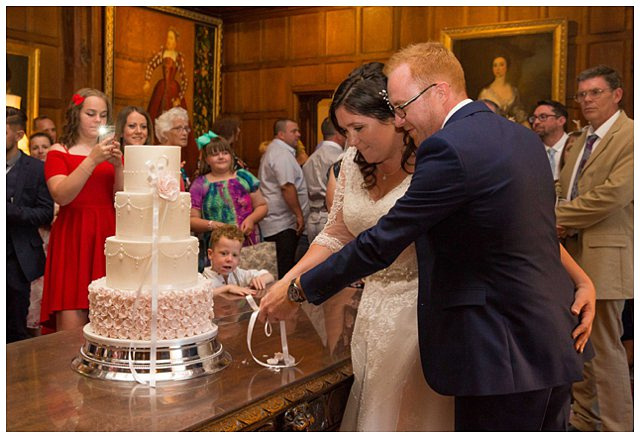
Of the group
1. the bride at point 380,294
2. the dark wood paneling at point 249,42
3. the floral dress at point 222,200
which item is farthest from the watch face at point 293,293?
the dark wood paneling at point 249,42

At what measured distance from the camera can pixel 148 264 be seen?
2.27 metres

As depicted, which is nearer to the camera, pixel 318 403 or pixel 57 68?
pixel 318 403

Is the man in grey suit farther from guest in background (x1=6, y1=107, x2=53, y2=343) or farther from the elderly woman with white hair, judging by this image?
guest in background (x1=6, y1=107, x2=53, y2=343)

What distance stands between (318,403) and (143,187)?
917 millimetres

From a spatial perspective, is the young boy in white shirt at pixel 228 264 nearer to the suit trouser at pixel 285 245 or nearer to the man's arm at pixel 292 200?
the suit trouser at pixel 285 245

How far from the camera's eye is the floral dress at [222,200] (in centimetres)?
504

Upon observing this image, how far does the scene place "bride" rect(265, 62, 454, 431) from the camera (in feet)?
7.54

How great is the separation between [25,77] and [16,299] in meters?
4.91

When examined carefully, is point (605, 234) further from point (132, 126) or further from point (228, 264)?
point (132, 126)

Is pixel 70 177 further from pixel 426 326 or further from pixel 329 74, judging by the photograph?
pixel 329 74

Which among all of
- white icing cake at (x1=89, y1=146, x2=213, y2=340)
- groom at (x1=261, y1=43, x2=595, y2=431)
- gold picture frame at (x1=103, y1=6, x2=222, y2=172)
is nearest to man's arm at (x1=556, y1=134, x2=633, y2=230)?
groom at (x1=261, y1=43, x2=595, y2=431)
